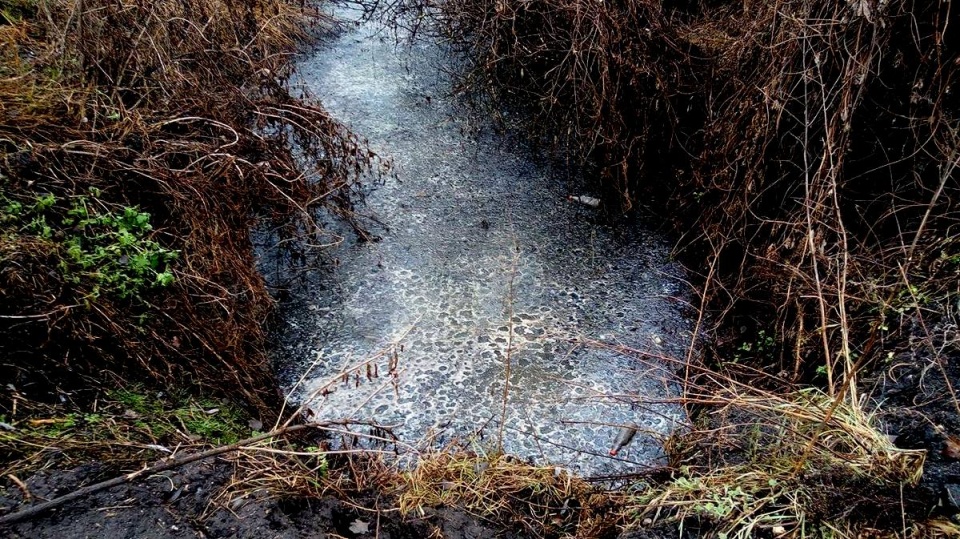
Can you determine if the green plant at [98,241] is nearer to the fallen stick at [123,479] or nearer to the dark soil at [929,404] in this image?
the fallen stick at [123,479]

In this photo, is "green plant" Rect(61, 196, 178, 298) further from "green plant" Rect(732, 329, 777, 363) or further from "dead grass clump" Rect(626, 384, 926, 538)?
"green plant" Rect(732, 329, 777, 363)

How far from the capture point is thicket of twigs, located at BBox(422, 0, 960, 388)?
8.20 ft

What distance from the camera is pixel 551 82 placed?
3883 millimetres

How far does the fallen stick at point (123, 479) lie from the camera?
1.70 metres

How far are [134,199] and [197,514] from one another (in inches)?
50.3

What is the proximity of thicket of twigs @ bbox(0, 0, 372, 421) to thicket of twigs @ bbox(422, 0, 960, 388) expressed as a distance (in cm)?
158

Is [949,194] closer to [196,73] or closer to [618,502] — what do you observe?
[618,502]

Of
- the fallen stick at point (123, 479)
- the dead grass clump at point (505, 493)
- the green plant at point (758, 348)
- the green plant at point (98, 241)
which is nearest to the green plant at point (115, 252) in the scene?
the green plant at point (98, 241)

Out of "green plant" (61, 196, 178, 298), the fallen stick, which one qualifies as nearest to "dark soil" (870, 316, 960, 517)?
the fallen stick

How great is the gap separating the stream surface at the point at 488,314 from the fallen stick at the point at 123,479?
46 centimetres

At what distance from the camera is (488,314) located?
3.04 metres

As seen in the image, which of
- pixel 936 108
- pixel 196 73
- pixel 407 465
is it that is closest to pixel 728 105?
pixel 936 108

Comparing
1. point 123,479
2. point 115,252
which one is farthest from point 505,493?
point 115,252

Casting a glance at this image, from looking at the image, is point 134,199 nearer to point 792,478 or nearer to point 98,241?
point 98,241
